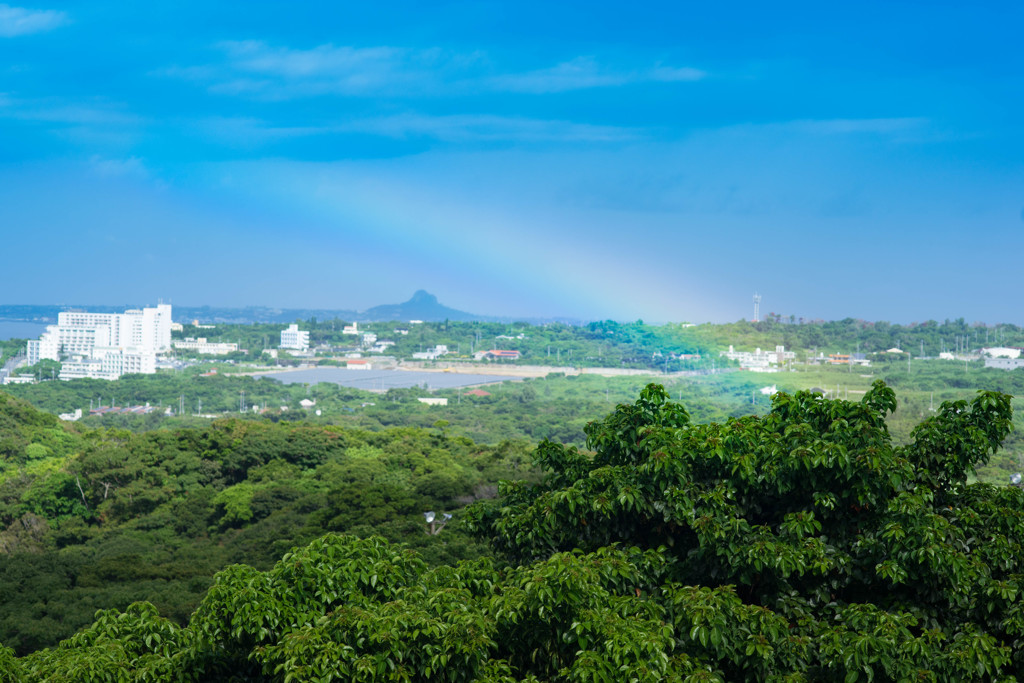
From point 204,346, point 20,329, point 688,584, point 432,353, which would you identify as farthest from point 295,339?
point 688,584

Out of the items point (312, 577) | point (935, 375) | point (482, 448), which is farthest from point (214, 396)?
point (312, 577)

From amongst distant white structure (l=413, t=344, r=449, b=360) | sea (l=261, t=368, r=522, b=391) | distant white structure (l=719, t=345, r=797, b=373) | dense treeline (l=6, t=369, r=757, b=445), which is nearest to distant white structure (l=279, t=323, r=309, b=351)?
distant white structure (l=413, t=344, r=449, b=360)

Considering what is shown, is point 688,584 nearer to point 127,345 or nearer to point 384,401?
point 384,401

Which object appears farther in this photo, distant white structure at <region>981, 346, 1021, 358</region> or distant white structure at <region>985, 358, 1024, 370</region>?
distant white structure at <region>981, 346, 1021, 358</region>

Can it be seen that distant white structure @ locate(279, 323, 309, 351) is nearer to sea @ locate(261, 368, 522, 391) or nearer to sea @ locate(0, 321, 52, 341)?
sea @ locate(261, 368, 522, 391)

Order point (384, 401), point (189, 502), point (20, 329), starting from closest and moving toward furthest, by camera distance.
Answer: point (189, 502) → point (384, 401) → point (20, 329)

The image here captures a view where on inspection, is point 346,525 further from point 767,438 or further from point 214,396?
point 214,396
